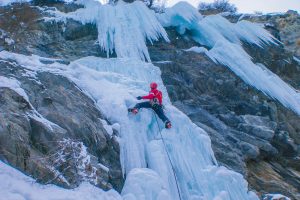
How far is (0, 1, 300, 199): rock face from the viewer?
5.77m

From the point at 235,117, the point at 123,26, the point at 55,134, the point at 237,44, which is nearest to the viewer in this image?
the point at 55,134

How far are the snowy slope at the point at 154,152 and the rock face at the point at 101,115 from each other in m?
0.31

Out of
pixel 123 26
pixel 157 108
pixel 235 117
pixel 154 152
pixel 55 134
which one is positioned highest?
pixel 123 26

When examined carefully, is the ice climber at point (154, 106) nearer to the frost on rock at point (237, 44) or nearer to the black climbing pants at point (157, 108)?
the black climbing pants at point (157, 108)

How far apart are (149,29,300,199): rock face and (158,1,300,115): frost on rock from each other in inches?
13.4

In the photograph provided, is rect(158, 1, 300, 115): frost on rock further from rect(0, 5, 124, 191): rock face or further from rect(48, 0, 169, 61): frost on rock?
rect(0, 5, 124, 191): rock face

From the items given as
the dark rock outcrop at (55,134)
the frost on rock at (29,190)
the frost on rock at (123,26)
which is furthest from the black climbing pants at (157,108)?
the frost on rock at (123,26)

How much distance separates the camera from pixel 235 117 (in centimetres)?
1035

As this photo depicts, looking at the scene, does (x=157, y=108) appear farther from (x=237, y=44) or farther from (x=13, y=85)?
(x=237, y=44)

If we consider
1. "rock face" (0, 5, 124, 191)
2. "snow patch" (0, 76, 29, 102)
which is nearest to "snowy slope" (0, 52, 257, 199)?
"rock face" (0, 5, 124, 191)

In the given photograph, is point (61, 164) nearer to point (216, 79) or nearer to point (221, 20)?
point (216, 79)

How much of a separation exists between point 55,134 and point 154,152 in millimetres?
1921

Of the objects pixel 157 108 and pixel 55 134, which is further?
pixel 157 108

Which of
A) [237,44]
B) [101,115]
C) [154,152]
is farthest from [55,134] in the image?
[237,44]
